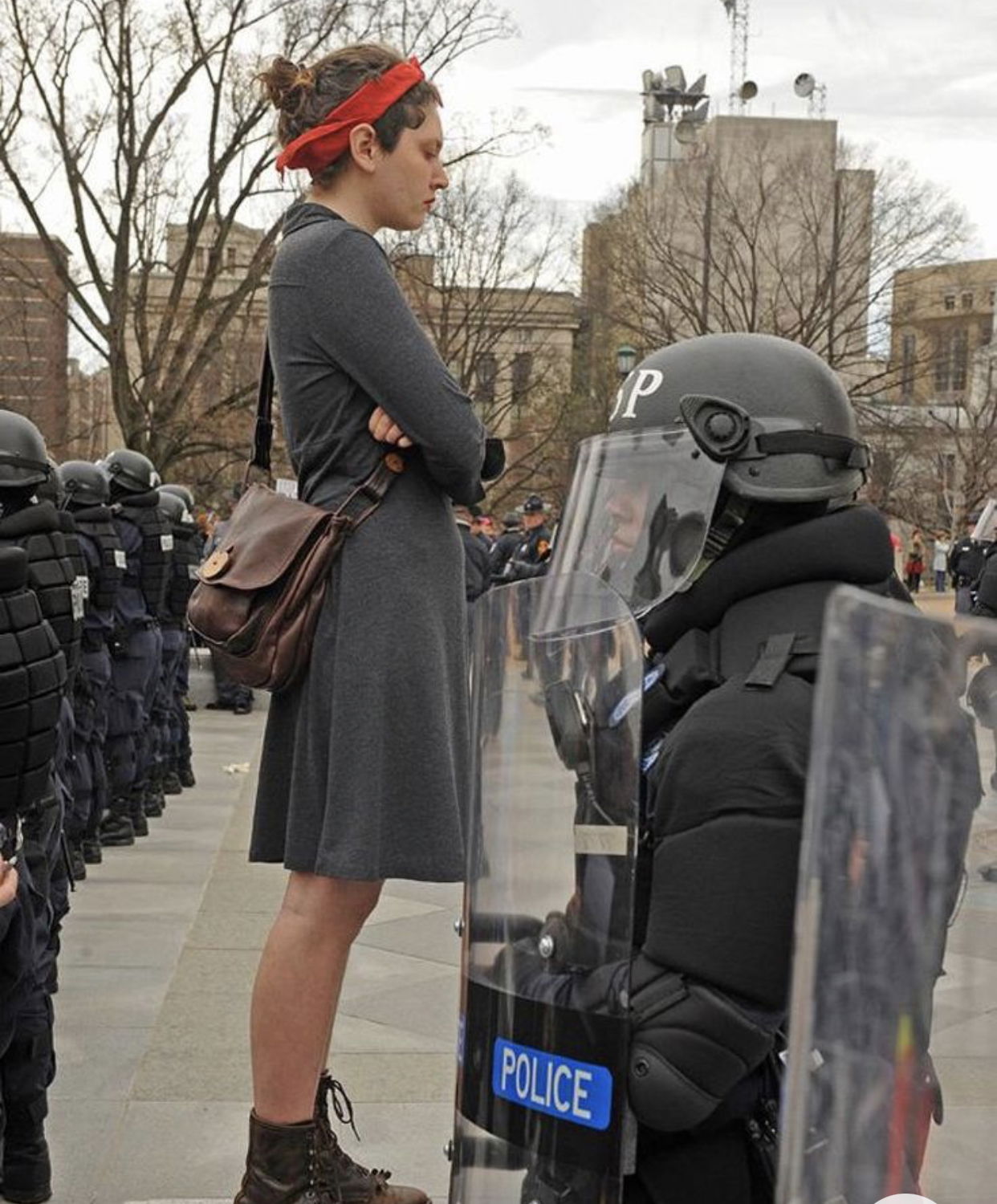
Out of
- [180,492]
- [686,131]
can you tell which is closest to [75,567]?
[180,492]

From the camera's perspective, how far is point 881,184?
27.1 m

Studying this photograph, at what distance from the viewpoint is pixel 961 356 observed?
32.4m

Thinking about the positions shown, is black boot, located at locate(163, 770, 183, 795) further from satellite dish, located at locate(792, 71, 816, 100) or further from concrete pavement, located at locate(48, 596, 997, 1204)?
satellite dish, located at locate(792, 71, 816, 100)

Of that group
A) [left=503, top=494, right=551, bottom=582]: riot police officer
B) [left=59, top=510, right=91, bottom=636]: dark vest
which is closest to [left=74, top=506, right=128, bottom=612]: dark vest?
[left=59, top=510, right=91, bottom=636]: dark vest

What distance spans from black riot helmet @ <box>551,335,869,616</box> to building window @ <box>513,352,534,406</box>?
1074 inches

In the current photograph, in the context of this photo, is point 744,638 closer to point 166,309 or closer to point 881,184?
point 166,309

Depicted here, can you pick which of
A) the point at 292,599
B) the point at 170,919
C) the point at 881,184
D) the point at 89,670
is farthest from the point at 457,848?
the point at 881,184

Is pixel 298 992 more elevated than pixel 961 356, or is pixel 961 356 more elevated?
pixel 961 356

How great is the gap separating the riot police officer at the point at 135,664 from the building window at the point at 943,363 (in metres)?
21.2

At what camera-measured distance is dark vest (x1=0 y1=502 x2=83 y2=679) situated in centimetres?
433

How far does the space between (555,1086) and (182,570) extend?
972 cm

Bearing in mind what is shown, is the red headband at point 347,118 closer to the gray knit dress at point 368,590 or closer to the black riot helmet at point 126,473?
the gray knit dress at point 368,590

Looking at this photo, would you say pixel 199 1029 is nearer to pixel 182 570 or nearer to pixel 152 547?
pixel 152 547

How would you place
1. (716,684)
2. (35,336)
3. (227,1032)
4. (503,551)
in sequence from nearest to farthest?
(716,684) → (227,1032) → (503,551) → (35,336)
